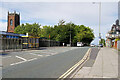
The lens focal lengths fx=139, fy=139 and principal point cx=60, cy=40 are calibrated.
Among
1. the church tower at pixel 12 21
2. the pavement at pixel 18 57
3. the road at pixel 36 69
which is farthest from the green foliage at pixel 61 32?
the road at pixel 36 69

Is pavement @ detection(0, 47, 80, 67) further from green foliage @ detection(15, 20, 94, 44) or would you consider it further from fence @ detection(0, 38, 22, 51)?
green foliage @ detection(15, 20, 94, 44)

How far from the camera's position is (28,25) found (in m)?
67.2

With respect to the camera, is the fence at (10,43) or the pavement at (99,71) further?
the fence at (10,43)

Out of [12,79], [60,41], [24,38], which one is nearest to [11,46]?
[24,38]

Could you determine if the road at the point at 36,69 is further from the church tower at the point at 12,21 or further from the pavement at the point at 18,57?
the church tower at the point at 12,21

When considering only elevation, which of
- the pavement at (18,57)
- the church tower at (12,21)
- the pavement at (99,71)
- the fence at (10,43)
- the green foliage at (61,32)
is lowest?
the pavement at (99,71)

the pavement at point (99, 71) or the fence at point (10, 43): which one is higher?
the fence at point (10, 43)

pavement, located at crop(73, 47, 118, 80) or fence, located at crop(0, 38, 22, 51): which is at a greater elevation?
fence, located at crop(0, 38, 22, 51)

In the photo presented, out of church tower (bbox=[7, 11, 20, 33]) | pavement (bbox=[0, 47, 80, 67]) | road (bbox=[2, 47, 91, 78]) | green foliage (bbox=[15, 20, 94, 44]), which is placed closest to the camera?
road (bbox=[2, 47, 91, 78])

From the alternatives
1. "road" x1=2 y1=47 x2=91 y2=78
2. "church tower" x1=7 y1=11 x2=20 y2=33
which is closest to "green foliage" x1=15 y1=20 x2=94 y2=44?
"church tower" x1=7 y1=11 x2=20 y2=33

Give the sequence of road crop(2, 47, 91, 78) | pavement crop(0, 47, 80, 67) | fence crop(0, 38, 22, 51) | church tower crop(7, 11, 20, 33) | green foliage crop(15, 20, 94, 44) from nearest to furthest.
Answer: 1. road crop(2, 47, 91, 78)
2. pavement crop(0, 47, 80, 67)
3. fence crop(0, 38, 22, 51)
4. green foliage crop(15, 20, 94, 44)
5. church tower crop(7, 11, 20, 33)

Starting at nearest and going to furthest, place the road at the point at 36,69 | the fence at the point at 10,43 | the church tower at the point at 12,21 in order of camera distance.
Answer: the road at the point at 36,69, the fence at the point at 10,43, the church tower at the point at 12,21

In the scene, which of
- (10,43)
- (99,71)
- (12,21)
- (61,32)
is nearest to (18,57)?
(99,71)

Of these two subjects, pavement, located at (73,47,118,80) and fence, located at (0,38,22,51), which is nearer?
pavement, located at (73,47,118,80)
